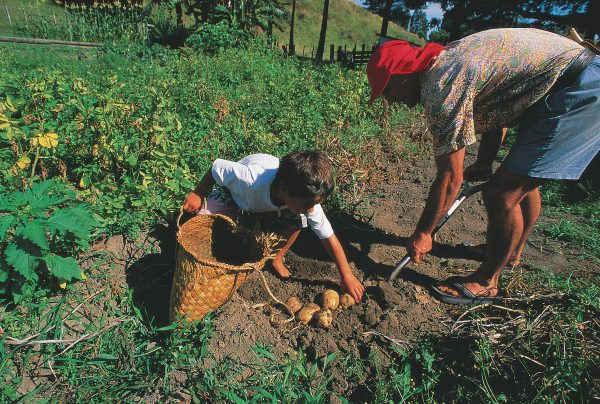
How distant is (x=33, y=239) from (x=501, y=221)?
8.40ft

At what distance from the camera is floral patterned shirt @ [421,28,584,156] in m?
1.99

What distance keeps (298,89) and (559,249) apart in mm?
3985

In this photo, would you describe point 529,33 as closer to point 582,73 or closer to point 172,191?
point 582,73

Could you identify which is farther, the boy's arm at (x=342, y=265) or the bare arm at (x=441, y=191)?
the boy's arm at (x=342, y=265)

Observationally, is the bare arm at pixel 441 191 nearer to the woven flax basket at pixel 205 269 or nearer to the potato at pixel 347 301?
the potato at pixel 347 301

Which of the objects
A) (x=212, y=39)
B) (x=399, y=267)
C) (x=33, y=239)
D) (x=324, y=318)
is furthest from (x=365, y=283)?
(x=212, y=39)

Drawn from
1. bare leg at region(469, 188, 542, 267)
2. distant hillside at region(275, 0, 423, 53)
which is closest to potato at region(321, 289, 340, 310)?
bare leg at region(469, 188, 542, 267)

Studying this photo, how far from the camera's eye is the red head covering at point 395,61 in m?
2.08

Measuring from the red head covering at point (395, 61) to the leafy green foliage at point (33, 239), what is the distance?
1.73 meters

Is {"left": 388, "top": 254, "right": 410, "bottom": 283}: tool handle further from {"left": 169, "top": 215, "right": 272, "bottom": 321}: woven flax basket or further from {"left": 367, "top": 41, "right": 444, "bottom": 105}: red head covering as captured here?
{"left": 367, "top": 41, "right": 444, "bottom": 105}: red head covering

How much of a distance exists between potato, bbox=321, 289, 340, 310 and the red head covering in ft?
4.21

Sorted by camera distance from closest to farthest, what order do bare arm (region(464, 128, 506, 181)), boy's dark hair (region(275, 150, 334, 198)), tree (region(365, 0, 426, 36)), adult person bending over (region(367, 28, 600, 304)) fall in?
adult person bending over (region(367, 28, 600, 304))
boy's dark hair (region(275, 150, 334, 198))
bare arm (region(464, 128, 506, 181))
tree (region(365, 0, 426, 36))

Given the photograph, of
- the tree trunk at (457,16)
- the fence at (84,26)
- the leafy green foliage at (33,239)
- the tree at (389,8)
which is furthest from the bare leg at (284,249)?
the tree at (389,8)

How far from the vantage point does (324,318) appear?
7.98 feet
